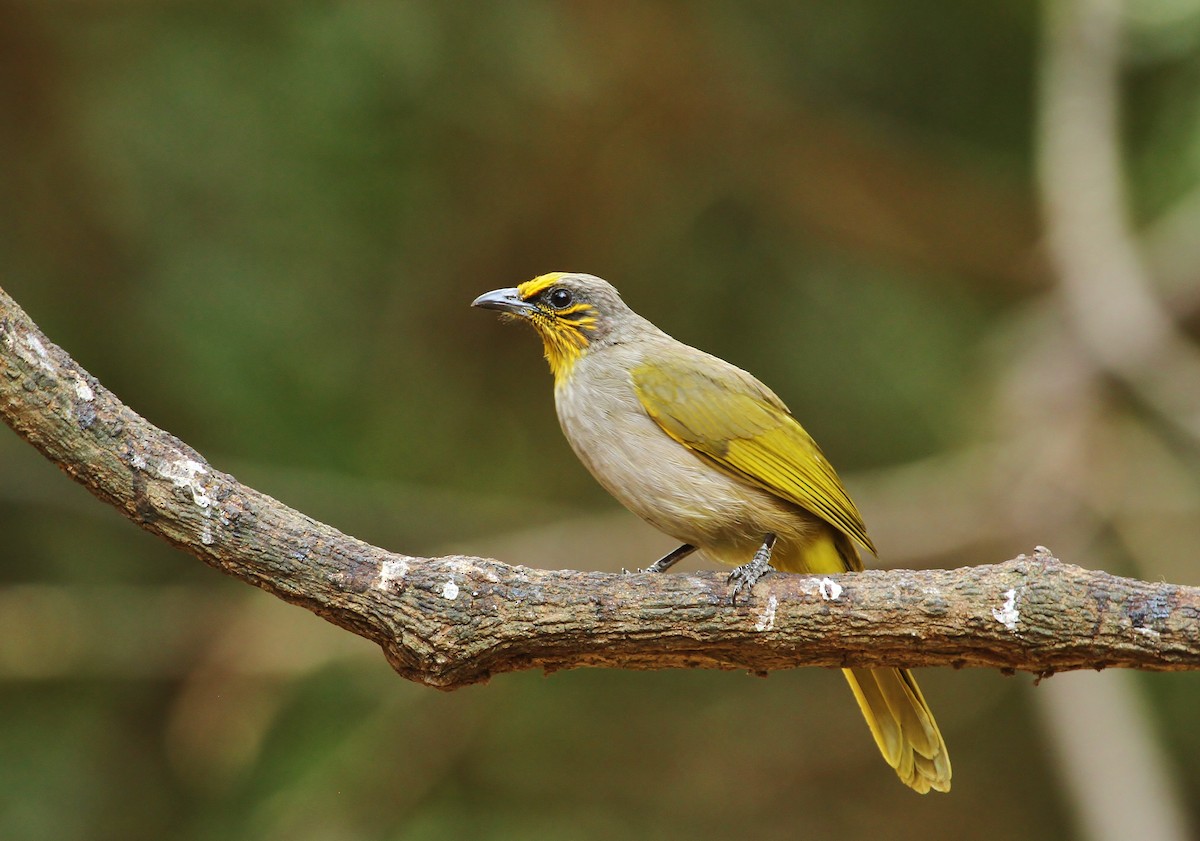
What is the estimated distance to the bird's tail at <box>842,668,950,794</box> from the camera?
4273mm

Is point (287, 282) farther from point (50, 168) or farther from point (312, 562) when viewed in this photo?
point (312, 562)

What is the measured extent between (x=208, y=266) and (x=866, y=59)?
175 inches

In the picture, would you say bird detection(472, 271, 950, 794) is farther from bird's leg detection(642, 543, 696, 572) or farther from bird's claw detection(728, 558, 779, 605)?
bird's claw detection(728, 558, 779, 605)

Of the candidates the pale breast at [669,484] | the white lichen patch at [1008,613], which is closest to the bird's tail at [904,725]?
the pale breast at [669,484]

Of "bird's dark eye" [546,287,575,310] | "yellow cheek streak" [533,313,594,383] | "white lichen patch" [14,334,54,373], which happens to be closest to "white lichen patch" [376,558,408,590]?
"white lichen patch" [14,334,54,373]

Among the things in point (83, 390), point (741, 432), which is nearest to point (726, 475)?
point (741, 432)

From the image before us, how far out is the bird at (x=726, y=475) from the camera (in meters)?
4.32

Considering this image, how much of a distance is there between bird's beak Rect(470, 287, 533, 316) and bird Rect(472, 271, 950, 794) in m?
0.38

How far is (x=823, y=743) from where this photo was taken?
8.48 meters

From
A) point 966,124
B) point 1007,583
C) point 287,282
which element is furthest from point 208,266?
point 1007,583

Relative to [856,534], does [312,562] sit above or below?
below

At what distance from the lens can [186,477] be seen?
3.55 metres

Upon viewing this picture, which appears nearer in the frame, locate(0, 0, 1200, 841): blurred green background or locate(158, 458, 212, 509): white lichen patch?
locate(158, 458, 212, 509): white lichen patch

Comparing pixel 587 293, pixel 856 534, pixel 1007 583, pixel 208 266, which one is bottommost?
pixel 1007 583
